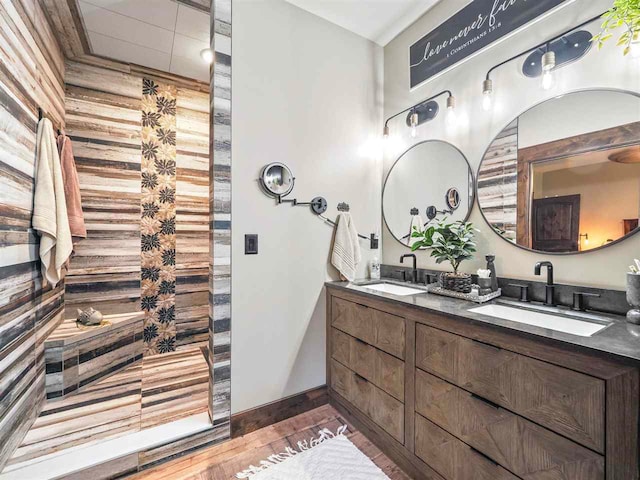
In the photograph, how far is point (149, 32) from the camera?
2.12 m

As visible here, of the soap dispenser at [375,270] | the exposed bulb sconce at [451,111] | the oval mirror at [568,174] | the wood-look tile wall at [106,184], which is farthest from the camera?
the wood-look tile wall at [106,184]

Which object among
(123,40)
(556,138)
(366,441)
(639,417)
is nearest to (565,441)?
(639,417)

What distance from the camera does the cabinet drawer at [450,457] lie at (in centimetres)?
111

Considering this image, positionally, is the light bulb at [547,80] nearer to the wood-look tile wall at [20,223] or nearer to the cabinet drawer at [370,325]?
the cabinet drawer at [370,325]

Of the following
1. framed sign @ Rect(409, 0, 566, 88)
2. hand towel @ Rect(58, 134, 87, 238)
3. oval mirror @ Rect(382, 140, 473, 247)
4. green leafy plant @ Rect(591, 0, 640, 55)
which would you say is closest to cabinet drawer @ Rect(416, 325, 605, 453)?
oval mirror @ Rect(382, 140, 473, 247)

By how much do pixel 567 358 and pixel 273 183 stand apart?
158 centimetres

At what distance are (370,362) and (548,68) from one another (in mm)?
1713

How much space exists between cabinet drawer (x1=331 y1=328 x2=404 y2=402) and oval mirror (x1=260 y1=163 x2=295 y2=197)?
98cm

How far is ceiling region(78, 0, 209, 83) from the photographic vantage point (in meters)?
1.88

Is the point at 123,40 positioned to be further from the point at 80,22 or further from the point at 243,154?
the point at 243,154

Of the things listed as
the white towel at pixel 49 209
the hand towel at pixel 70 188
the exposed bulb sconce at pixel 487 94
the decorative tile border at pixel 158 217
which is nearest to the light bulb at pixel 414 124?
the exposed bulb sconce at pixel 487 94

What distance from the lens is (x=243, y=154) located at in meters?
1.77

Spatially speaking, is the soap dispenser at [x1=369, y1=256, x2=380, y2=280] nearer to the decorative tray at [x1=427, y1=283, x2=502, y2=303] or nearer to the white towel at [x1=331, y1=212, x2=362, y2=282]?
the white towel at [x1=331, y1=212, x2=362, y2=282]

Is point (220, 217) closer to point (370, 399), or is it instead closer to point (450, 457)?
point (370, 399)
